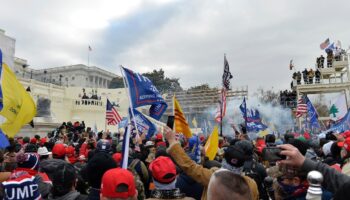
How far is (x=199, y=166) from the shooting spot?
388 cm

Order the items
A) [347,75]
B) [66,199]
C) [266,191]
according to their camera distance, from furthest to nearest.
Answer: [347,75]
[266,191]
[66,199]

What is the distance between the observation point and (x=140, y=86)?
8.18 metres

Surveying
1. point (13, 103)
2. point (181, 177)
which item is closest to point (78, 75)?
point (13, 103)

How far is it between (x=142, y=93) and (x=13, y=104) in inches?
108

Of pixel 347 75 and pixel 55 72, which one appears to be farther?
pixel 55 72

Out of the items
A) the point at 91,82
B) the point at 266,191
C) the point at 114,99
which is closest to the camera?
the point at 266,191

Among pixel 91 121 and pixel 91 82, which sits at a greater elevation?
pixel 91 82

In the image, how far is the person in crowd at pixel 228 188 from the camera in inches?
77.3

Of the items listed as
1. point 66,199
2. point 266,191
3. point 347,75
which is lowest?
point 266,191

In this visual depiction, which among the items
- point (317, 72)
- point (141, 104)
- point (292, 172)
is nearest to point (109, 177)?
point (292, 172)

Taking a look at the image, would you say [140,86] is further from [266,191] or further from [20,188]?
[20,188]

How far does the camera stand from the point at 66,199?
11.4 feet

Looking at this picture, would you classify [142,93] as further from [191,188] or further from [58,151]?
[191,188]

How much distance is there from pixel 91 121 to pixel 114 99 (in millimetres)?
14885
